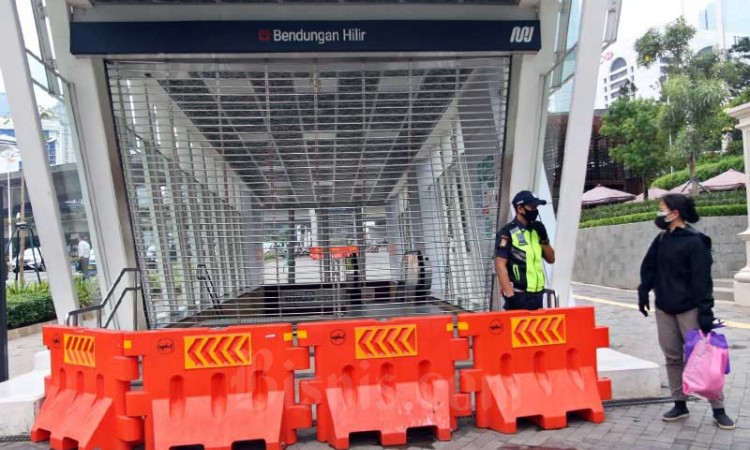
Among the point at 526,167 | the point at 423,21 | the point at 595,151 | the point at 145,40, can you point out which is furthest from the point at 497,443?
the point at 595,151

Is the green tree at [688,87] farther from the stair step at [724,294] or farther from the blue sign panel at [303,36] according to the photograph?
the blue sign panel at [303,36]

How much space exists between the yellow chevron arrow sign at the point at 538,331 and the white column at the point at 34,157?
4695mm

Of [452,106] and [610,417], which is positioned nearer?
[610,417]

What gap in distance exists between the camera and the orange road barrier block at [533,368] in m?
4.93

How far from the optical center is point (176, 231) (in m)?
9.19

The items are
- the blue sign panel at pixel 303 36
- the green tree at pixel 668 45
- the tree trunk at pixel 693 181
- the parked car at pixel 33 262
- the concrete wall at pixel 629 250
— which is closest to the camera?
the blue sign panel at pixel 303 36

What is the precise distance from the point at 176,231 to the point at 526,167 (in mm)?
4951

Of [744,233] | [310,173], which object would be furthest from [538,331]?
[744,233]

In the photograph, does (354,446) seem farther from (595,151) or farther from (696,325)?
(595,151)

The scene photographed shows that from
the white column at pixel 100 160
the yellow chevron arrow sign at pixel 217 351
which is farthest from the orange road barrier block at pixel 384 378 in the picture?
the white column at pixel 100 160

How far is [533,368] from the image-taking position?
5082mm

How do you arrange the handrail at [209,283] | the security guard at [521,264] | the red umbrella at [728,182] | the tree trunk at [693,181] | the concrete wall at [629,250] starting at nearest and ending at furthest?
the security guard at [521,264] < the handrail at [209,283] < the concrete wall at [629,250] < the red umbrella at [728,182] < the tree trunk at [693,181]

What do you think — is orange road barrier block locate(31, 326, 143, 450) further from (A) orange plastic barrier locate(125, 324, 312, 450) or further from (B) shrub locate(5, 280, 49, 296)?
(B) shrub locate(5, 280, 49, 296)

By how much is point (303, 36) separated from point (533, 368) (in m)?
4.47
